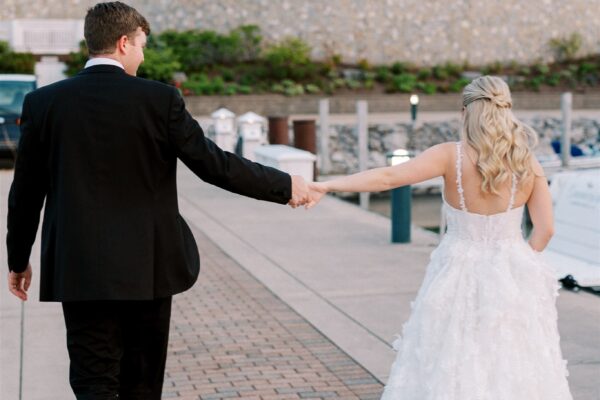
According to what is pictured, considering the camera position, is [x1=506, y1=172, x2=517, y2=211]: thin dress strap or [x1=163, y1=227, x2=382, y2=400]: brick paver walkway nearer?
[x1=506, y1=172, x2=517, y2=211]: thin dress strap

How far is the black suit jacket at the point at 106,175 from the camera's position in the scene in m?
4.30

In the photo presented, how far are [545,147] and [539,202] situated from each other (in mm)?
29995

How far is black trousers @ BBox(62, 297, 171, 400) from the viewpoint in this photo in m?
4.33

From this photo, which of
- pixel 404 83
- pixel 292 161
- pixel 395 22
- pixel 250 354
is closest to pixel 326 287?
pixel 250 354

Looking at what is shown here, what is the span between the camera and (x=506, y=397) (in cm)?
458

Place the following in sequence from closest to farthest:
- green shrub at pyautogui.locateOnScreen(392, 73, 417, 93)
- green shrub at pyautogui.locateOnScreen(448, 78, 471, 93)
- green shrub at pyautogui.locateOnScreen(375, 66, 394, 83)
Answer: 1. green shrub at pyautogui.locateOnScreen(392, 73, 417, 93)
2. green shrub at pyautogui.locateOnScreen(448, 78, 471, 93)
3. green shrub at pyautogui.locateOnScreen(375, 66, 394, 83)

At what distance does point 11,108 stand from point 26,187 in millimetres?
17433

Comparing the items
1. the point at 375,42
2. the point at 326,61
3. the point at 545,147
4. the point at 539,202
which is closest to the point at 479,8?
the point at 375,42

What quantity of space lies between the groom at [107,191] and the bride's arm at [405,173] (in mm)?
824

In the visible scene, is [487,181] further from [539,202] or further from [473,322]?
[473,322]

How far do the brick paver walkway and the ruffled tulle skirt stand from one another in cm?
146

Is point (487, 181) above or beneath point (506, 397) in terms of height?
above

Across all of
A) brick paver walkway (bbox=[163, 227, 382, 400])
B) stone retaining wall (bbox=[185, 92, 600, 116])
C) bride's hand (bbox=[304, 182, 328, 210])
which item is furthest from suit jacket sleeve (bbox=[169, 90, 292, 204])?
stone retaining wall (bbox=[185, 92, 600, 116])

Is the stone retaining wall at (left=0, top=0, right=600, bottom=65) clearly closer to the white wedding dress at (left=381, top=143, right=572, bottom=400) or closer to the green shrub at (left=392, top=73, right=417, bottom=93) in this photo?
the green shrub at (left=392, top=73, right=417, bottom=93)
